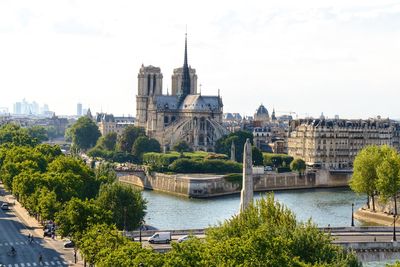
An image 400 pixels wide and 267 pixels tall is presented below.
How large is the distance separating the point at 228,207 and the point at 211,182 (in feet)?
47.0

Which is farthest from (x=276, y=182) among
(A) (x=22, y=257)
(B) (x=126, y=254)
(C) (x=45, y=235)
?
(B) (x=126, y=254)

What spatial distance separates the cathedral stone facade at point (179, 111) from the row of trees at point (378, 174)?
71.0 metres

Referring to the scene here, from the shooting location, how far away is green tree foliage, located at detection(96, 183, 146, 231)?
60.0 m

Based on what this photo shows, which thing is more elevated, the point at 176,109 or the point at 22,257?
the point at 176,109

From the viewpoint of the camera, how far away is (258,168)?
115m

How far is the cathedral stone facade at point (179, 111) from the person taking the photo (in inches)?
6019

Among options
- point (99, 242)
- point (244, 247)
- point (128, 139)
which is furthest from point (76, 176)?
point (128, 139)

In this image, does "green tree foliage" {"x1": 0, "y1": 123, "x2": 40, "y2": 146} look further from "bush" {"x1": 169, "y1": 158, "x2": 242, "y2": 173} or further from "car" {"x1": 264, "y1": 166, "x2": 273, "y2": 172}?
"car" {"x1": 264, "y1": 166, "x2": 273, "y2": 172}

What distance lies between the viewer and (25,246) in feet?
177

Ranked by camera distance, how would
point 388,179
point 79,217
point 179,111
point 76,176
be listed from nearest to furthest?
point 79,217, point 76,176, point 388,179, point 179,111

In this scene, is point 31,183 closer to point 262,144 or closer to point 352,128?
point 352,128

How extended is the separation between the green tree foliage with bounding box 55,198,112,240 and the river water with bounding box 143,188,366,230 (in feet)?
60.3

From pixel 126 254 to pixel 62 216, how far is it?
16025mm

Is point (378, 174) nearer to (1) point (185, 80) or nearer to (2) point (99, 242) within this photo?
(2) point (99, 242)
